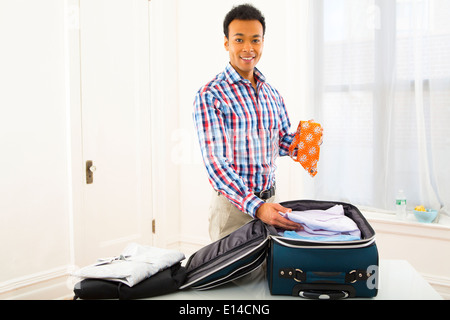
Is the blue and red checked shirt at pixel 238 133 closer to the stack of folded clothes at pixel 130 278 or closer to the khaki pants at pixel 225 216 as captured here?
the khaki pants at pixel 225 216

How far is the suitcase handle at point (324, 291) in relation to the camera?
1.14 meters

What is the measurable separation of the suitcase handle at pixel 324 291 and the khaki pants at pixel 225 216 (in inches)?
24.9

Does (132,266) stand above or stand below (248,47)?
below

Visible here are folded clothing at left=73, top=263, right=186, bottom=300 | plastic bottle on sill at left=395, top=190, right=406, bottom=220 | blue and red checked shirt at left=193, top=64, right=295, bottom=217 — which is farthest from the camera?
plastic bottle on sill at left=395, top=190, right=406, bottom=220

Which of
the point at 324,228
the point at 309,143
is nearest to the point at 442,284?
the point at 309,143

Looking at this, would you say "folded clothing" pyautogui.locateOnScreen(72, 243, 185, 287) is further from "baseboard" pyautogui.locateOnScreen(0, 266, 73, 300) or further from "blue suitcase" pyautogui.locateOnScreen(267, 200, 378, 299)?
"baseboard" pyautogui.locateOnScreen(0, 266, 73, 300)

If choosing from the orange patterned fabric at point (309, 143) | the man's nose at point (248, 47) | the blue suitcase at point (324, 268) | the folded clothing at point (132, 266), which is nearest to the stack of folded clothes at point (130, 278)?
the folded clothing at point (132, 266)

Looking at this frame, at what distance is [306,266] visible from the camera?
3.75ft

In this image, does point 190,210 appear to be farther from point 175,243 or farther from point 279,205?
point 279,205

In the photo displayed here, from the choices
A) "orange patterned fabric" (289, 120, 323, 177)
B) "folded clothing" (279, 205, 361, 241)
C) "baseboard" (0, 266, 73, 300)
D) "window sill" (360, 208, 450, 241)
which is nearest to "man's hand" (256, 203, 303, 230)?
"folded clothing" (279, 205, 361, 241)

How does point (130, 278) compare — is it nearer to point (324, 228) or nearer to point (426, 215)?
point (324, 228)

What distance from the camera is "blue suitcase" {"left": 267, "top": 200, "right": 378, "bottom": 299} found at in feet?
3.70

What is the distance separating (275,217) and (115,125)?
210 centimetres

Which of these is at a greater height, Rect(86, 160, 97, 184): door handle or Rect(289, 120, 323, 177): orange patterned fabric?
Rect(289, 120, 323, 177): orange patterned fabric
